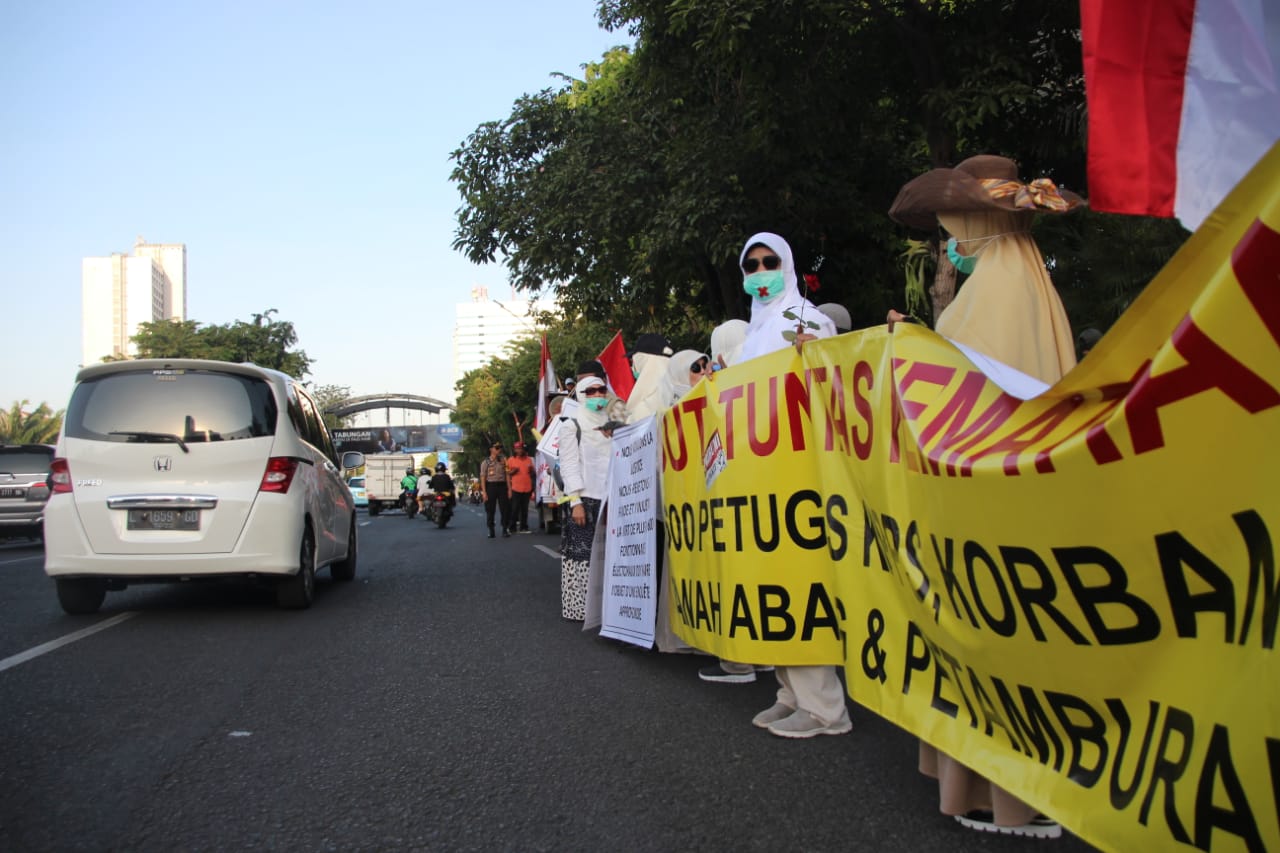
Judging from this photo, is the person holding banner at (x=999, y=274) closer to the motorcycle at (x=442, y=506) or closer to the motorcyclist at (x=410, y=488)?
the motorcycle at (x=442, y=506)

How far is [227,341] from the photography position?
198 ft

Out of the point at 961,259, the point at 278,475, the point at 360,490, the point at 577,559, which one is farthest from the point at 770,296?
the point at 360,490

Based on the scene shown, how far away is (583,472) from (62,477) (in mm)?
3716

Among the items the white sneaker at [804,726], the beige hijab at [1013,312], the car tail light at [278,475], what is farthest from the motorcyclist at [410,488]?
the beige hijab at [1013,312]

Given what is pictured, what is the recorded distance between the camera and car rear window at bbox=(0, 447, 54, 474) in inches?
702

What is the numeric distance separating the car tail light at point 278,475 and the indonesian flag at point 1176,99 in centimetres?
682

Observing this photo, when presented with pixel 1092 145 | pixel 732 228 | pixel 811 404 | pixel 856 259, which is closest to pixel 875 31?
pixel 732 228

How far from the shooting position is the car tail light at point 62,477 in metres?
7.88

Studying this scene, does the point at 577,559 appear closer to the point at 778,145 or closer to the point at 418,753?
the point at 418,753

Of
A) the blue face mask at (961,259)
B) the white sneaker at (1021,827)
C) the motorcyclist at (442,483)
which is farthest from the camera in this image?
the motorcyclist at (442,483)

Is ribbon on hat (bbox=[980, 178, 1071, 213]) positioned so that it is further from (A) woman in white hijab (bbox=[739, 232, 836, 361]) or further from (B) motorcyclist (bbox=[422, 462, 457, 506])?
(B) motorcyclist (bbox=[422, 462, 457, 506])

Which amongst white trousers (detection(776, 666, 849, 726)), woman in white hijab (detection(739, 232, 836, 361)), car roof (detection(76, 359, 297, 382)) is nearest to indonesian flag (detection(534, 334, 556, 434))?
car roof (detection(76, 359, 297, 382))

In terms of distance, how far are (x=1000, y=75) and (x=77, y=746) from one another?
453 inches

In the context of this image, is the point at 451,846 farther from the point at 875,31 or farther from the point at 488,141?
the point at 488,141
